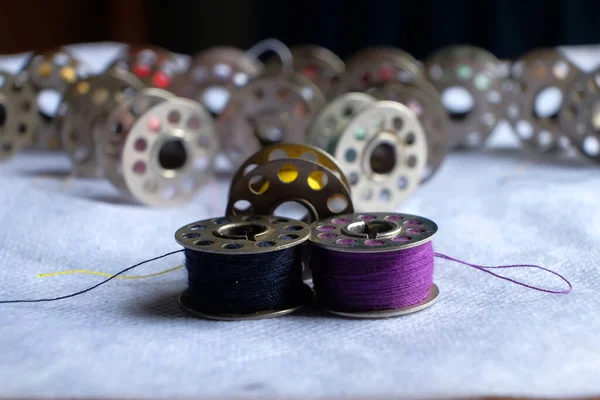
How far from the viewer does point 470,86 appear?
9.39ft

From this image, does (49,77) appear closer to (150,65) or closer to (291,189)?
(150,65)

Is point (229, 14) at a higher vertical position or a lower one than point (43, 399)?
higher

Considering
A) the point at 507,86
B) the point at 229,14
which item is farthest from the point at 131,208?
the point at 229,14

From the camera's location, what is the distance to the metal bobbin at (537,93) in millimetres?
2697

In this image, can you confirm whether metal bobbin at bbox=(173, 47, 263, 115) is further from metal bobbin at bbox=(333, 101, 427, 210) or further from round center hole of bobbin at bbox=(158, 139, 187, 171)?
metal bobbin at bbox=(333, 101, 427, 210)

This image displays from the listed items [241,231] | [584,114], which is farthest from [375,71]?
[241,231]

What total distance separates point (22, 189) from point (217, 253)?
Answer: 115 cm

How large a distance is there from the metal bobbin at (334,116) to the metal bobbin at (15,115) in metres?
1.15

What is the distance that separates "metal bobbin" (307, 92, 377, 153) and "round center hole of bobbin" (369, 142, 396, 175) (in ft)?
0.39

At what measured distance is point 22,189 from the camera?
2.25m

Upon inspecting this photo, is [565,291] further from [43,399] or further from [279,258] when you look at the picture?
[43,399]

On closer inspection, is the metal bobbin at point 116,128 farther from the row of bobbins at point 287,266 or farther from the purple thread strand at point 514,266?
the purple thread strand at point 514,266

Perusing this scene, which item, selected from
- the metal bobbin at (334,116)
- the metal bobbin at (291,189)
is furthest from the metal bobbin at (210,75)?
the metal bobbin at (291,189)

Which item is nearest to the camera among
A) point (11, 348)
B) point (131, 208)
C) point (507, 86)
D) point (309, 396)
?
point (309, 396)
